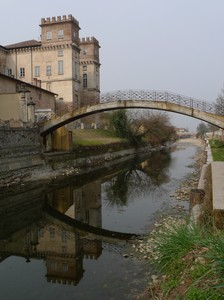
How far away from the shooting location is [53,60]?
4872 cm

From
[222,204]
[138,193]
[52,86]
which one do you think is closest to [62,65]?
[52,86]

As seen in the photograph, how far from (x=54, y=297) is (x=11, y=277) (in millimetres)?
1781

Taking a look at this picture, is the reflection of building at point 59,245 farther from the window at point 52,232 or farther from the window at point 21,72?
Result: the window at point 21,72

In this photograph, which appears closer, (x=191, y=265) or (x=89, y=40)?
(x=191, y=265)

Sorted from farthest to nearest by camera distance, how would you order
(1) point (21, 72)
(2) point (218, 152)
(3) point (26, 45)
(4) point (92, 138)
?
(1) point (21, 72) < (3) point (26, 45) < (4) point (92, 138) < (2) point (218, 152)

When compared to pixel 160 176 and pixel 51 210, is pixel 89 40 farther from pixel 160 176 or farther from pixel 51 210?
pixel 51 210

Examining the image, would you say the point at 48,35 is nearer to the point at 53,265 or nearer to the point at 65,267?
the point at 53,265

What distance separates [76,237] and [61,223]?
2.23m

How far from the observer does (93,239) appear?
11344mm

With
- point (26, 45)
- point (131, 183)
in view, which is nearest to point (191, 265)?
point (131, 183)

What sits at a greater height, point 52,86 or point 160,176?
point 52,86

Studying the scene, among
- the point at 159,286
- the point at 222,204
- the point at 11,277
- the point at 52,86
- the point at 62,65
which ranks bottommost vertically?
the point at 11,277

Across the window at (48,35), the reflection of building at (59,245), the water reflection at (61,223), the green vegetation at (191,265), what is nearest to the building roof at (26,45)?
the window at (48,35)

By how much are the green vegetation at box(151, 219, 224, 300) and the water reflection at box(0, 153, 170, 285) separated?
109 inches
